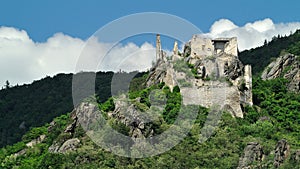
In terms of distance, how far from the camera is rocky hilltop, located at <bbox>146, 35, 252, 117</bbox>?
68562mm

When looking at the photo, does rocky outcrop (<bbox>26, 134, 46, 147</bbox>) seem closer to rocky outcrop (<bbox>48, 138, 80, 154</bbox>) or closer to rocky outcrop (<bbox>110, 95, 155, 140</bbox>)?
rocky outcrop (<bbox>48, 138, 80, 154</bbox>)

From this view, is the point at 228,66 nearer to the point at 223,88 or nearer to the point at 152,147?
the point at 223,88

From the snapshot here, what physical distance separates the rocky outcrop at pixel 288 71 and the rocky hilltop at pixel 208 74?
7.39 meters

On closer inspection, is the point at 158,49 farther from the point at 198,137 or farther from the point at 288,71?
the point at 198,137

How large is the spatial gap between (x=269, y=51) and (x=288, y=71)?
34.4 meters

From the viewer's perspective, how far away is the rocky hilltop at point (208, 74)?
68.6 metres

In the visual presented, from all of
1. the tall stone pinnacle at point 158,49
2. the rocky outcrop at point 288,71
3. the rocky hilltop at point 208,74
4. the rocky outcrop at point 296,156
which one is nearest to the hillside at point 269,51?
the rocky outcrop at point 288,71

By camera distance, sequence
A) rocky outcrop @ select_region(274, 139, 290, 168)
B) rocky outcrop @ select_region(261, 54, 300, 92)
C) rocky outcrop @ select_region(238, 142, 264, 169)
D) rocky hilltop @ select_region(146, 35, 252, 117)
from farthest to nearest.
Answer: rocky outcrop @ select_region(261, 54, 300, 92)
rocky hilltop @ select_region(146, 35, 252, 117)
rocky outcrop @ select_region(238, 142, 264, 169)
rocky outcrop @ select_region(274, 139, 290, 168)

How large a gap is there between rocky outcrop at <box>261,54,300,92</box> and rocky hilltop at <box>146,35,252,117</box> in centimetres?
739

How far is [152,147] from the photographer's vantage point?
6056cm

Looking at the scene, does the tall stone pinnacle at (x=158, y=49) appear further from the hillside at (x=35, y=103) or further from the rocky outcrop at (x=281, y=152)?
the rocky outcrop at (x=281, y=152)

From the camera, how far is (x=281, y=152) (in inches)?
2306

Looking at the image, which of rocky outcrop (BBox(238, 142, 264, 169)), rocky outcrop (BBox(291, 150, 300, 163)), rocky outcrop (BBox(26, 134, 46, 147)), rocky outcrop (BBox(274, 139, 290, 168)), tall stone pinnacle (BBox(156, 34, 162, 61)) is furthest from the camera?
tall stone pinnacle (BBox(156, 34, 162, 61))

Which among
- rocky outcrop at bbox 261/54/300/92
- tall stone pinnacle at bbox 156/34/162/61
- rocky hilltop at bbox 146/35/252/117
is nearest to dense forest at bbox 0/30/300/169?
rocky outcrop at bbox 261/54/300/92
